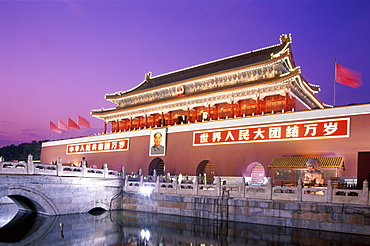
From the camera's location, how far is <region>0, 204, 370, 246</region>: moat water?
1213 cm

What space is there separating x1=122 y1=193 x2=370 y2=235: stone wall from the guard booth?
213 cm

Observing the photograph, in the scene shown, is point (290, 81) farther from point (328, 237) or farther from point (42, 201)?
point (42, 201)

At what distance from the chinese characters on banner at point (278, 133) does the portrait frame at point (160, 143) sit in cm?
299

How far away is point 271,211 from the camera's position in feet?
46.2

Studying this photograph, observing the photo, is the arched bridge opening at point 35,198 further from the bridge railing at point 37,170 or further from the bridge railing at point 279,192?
the bridge railing at point 279,192

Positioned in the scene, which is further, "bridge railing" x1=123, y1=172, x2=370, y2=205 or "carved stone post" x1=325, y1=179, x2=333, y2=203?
"carved stone post" x1=325, y1=179, x2=333, y2=203

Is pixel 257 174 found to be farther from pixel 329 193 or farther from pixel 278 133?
pixel 329 193

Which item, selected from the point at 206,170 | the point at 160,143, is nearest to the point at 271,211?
the point at 206,170

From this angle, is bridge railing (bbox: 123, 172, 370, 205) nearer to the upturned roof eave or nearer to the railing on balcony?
the railing on balcony

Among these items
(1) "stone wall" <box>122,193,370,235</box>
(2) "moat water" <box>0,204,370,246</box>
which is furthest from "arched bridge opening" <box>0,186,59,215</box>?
(1) "stone wall" <box>122,193,370,235</box>

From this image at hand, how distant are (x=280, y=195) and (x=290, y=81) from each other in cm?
882

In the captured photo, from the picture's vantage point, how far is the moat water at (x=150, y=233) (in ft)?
39.8

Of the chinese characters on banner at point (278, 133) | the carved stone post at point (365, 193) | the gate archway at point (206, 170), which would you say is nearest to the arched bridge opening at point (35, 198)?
the gate archway at point (206, 170)

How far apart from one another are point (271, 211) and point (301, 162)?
4191 mm
